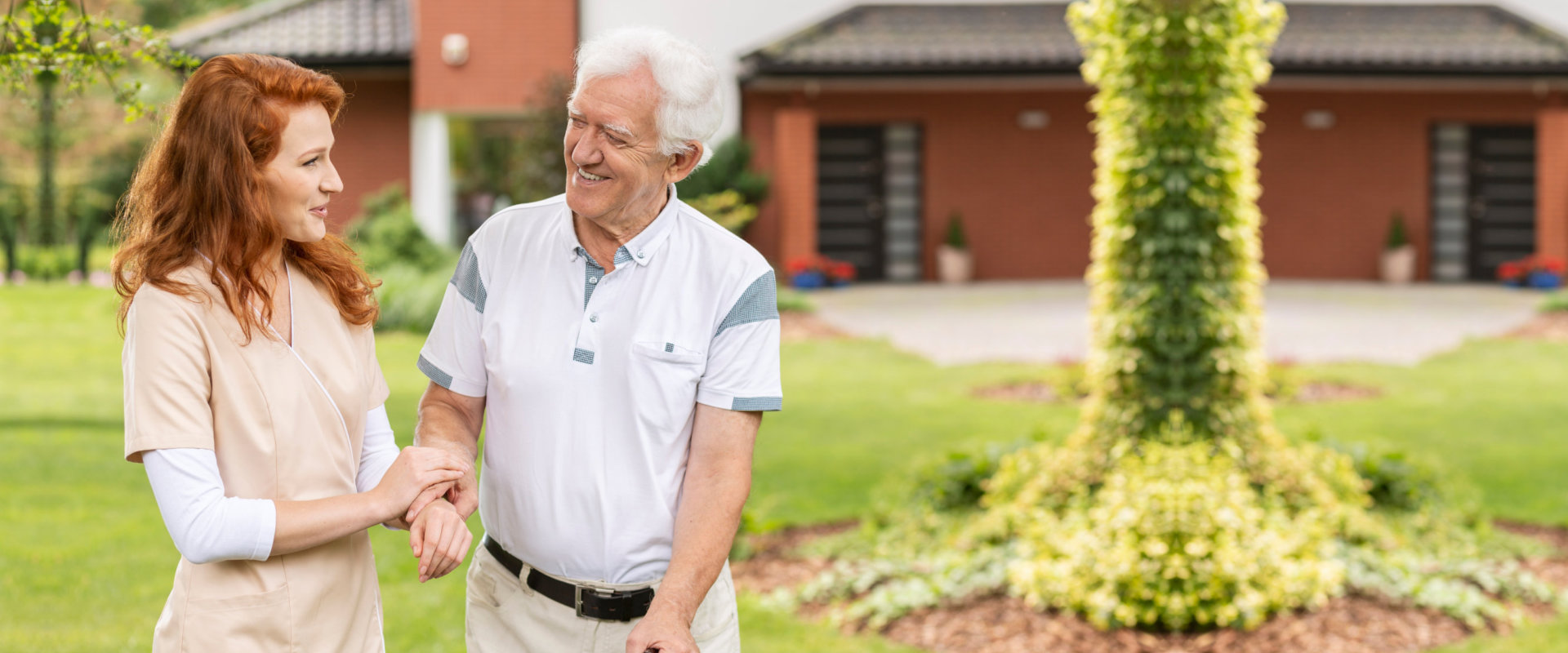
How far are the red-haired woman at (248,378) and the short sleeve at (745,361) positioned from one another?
1.45 feet

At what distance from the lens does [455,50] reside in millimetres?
18594

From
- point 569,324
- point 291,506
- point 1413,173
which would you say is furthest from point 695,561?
point 1413,173

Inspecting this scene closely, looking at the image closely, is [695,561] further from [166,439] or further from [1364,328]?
[1364,328]

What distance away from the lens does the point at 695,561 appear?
237 centimetres

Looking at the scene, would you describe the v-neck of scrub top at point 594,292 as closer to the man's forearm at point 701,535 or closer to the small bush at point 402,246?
the man's forearm at point 701,535

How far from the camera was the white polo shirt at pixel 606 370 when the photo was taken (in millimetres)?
2387

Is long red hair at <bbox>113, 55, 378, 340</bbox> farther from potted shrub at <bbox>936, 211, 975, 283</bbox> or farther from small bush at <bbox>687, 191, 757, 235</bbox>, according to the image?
potted shrub at <bbox>936, 211, 975, 283</bbox>

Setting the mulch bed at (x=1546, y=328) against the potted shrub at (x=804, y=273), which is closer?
the mulch bed at (x=1546, y=328)

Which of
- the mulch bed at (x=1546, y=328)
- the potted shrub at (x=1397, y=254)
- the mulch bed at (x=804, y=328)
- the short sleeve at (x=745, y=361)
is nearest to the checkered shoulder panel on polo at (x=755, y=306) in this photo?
the short sleeve at (x=745, y=361)

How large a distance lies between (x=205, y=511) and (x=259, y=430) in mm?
153

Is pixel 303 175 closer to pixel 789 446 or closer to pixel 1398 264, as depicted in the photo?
pixel 789 446

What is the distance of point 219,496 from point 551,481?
563 mm

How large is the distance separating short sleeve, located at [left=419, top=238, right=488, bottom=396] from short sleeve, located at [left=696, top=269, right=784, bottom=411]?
409mm

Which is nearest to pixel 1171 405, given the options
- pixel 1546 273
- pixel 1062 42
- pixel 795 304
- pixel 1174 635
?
pixel 1174 635
